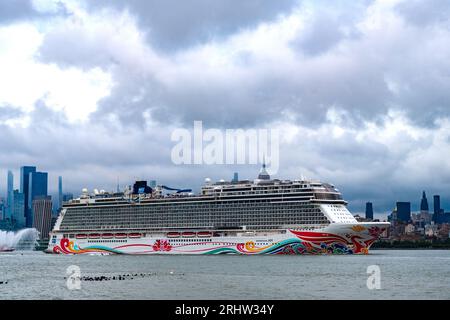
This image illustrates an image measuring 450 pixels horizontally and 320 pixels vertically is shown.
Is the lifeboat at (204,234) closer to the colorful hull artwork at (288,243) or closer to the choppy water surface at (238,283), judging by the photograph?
the colorful hull artwork at (288,243)

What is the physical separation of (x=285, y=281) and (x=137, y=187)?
78260 millimetres

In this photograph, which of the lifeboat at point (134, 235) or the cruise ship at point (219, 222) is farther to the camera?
the lifeboat at point (134, 235)

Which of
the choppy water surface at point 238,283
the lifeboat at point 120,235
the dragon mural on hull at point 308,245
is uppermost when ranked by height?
the lifeboat at point 120,235

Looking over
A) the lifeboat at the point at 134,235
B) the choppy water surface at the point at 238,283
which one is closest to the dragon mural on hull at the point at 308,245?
the lifeboat at the point at 134,235

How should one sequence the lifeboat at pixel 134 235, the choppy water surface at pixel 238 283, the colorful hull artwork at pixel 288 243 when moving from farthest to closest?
the lifeboat at pixel 134 235 → the colorful hull artwork at pixel 288 243 → the choppy water surface at pixel 238 283

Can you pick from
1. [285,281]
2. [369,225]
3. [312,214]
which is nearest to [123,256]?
[312,214]

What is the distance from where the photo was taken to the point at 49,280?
239ft

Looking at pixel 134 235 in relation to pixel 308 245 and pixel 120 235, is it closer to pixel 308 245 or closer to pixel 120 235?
pixel 120 235

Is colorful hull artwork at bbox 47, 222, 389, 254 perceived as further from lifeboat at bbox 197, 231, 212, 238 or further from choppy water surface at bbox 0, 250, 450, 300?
choppy water surface at bbox 0, 250, 450, 300

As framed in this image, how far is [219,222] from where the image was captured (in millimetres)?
123875

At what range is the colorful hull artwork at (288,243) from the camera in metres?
110

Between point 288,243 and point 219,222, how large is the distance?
1594cm

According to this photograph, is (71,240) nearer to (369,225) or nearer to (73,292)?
(369,225)

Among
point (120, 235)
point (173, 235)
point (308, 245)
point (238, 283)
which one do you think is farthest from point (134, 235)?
point (238, 283)
